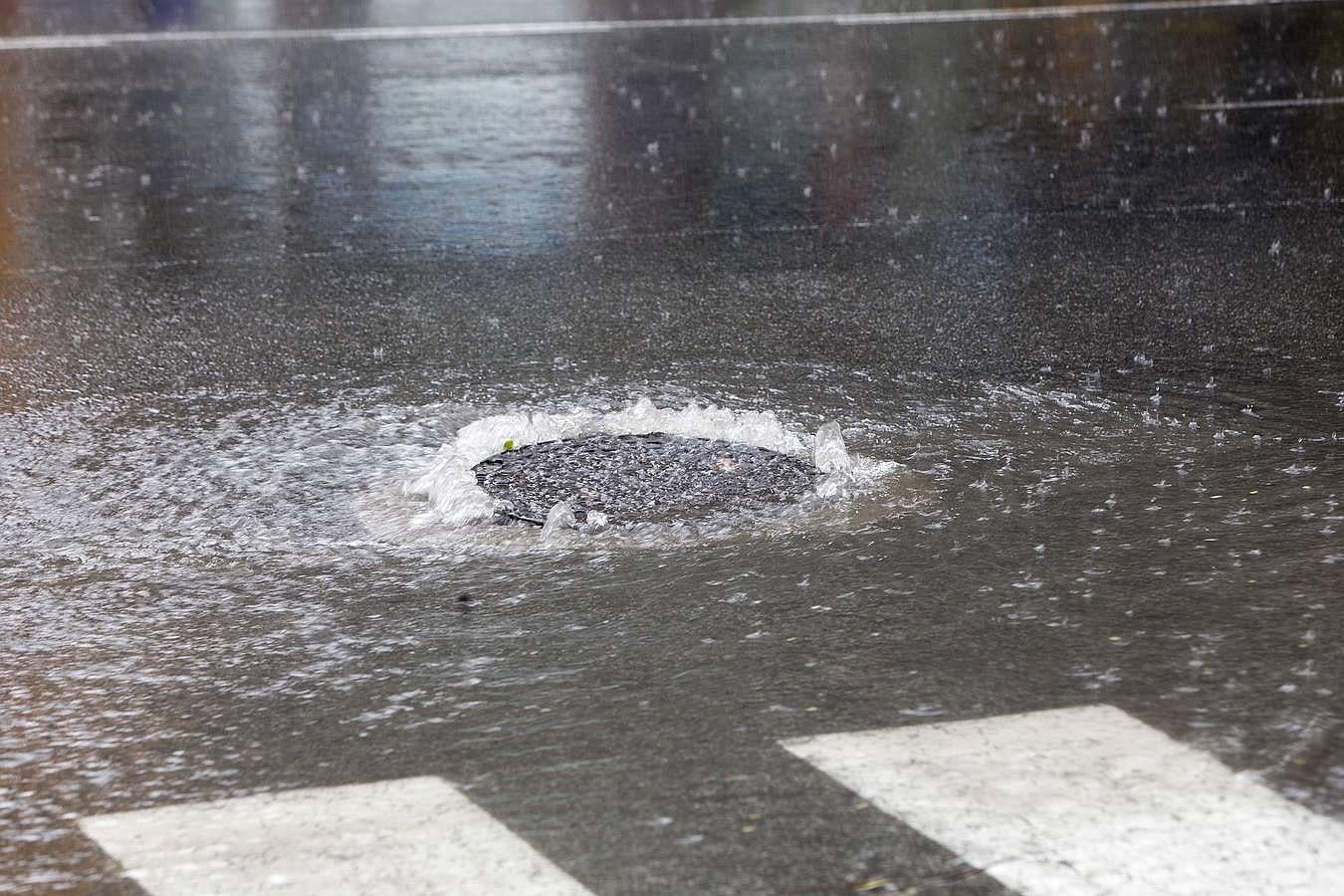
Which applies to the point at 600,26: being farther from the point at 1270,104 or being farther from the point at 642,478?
the point at 642,478

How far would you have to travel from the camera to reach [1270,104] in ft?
36.2

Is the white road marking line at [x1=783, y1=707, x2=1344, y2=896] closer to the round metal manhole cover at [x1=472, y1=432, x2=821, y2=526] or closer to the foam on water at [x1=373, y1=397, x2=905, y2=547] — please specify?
the foam on water at [x1=373, y1=397, x2=905, y2=547]

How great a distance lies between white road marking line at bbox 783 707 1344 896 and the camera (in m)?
2.91

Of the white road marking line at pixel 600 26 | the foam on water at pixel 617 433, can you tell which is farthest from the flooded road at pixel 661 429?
the white road marking line at pixel 600 26

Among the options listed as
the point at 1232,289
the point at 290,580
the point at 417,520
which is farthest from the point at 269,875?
the point at 1232,289

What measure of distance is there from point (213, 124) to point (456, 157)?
1908 millimetres

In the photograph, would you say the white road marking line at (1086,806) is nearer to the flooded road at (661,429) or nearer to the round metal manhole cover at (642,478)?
the flooded road at (661,429)

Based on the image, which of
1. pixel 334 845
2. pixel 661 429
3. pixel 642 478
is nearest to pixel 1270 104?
pixel 661 429

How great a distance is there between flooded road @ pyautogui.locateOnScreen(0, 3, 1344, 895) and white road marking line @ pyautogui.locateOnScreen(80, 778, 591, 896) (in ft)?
0.20

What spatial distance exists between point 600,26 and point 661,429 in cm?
1066

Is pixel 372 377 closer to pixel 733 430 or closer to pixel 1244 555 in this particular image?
pixel 733 430

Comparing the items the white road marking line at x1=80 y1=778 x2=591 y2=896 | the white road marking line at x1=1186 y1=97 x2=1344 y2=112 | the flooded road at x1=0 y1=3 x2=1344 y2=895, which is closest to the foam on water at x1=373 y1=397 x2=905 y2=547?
the flooded road at x1=0 y1=3 x2=1344 y2=895

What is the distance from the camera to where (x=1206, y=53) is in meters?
13.1

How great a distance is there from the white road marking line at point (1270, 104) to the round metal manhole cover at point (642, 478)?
678 centimetres
